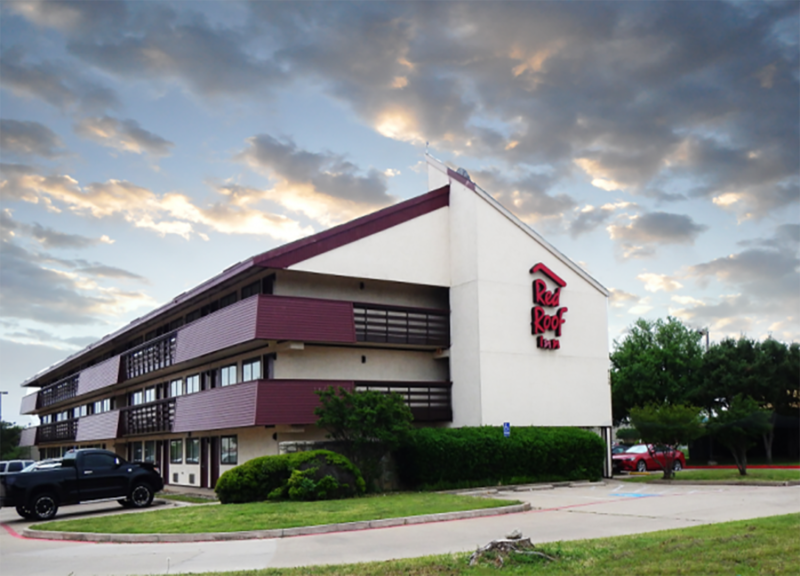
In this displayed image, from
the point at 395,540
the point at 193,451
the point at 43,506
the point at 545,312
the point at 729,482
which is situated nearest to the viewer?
the point at 395,540

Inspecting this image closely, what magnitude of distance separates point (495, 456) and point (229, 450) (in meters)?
11.6

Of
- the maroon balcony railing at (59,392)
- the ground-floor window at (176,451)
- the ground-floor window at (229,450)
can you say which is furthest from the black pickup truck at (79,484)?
the maroon balcony railing at (59,392)

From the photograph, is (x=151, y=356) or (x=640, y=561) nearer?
(x=640, y=561)

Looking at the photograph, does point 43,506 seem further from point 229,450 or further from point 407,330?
point 407,330

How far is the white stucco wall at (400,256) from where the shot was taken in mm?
29688

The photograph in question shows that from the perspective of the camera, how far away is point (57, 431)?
60031 mm

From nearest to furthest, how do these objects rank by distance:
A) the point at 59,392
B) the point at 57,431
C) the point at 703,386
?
1. the point at 703,386
2. the point at 57,431
3. the point at 59,392

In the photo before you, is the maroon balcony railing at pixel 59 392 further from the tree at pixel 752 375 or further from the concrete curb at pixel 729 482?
the tree at pixel 752 375

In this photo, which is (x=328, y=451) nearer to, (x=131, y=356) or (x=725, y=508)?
(x=725, y=508)

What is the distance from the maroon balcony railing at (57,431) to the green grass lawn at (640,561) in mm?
→ 49046

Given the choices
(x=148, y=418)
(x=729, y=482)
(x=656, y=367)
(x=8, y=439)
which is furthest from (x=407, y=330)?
(x=8, y=439)

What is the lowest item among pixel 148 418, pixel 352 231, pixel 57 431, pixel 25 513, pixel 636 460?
pixel 25 513

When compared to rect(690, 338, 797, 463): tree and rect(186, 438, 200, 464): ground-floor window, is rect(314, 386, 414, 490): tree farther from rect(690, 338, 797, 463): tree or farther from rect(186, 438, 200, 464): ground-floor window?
rect(690, 338, 797, 463): tree

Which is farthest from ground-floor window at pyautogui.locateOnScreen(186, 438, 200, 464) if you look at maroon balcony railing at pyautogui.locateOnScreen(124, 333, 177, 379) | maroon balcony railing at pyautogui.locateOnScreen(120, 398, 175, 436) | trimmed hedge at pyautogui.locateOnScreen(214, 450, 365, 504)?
trimmed hedge at pyautogui.locateOnScreen(214, 450, 365, 504)
